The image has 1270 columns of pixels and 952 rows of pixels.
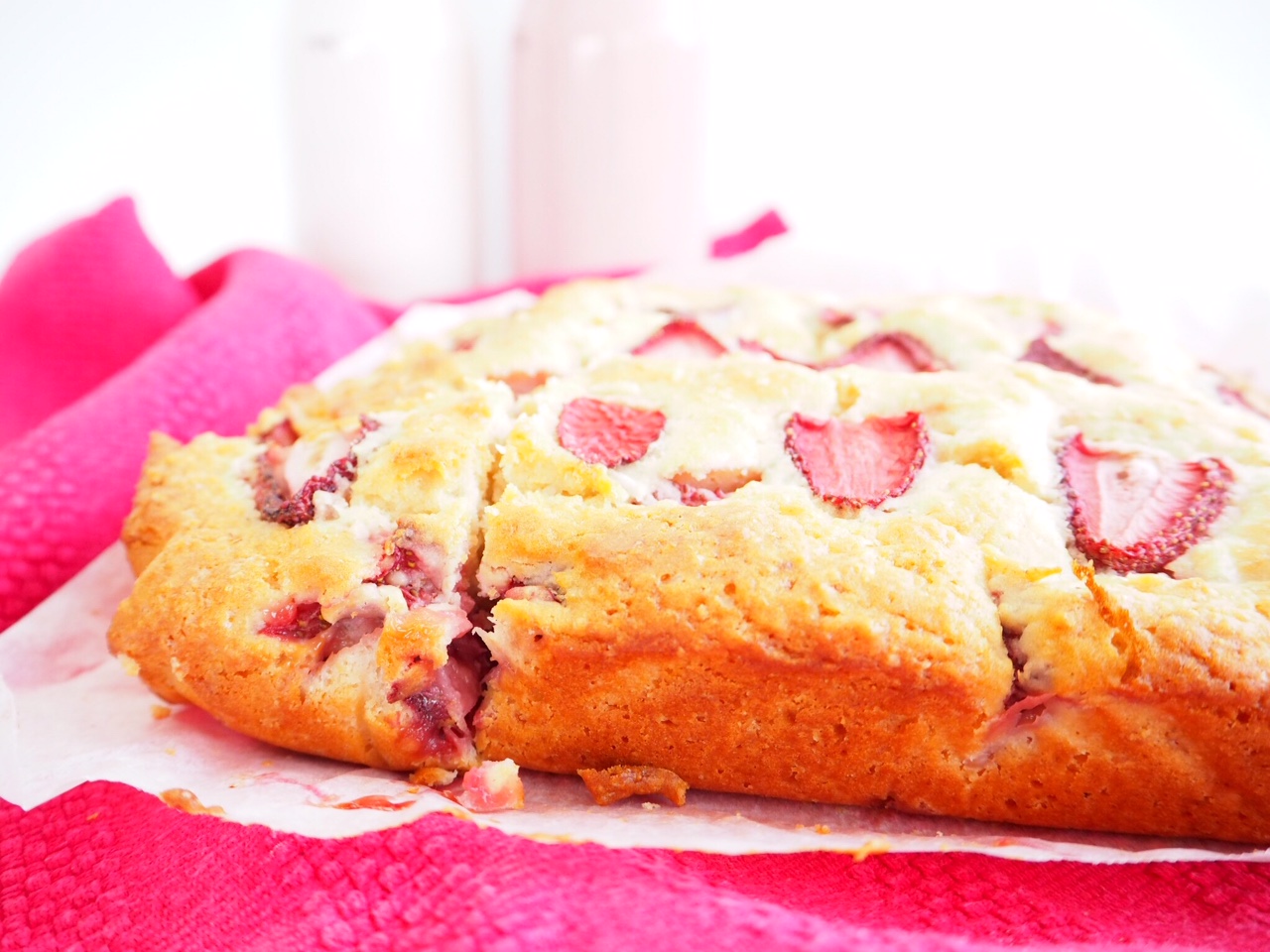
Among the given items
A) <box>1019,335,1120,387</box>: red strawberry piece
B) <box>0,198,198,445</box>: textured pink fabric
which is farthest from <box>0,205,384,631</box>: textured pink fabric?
<box>1019,335,1120,387</box>: red strawberry piece

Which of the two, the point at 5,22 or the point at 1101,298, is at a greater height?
the point at 5,22

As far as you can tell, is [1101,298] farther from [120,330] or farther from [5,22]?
[5,22]

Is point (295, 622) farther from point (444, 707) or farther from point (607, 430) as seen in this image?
point (607, 430)

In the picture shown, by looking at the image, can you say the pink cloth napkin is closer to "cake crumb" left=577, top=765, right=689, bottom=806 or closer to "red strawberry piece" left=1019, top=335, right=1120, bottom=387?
"cake crumb" left=577, top=765, right=689, bottom=806

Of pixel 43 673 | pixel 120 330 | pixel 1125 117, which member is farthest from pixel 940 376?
pixel 1125 117

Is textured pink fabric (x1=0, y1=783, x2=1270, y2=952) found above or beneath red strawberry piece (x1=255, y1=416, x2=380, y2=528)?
beneath

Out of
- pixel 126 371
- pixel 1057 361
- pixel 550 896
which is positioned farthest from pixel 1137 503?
pixel 126 371
